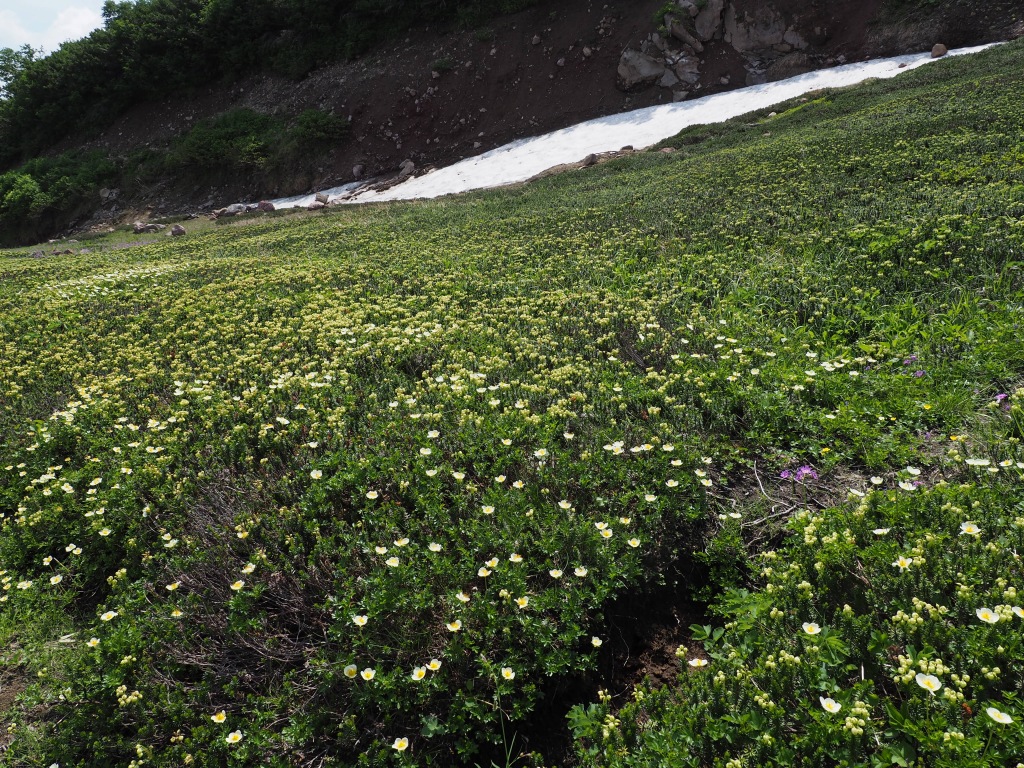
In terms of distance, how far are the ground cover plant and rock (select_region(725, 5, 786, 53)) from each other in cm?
2779

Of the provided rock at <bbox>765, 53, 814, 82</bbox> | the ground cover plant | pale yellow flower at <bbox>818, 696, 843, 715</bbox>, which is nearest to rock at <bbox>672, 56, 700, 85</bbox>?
rock at <bbox>765, 53, 814, 82</bbox>

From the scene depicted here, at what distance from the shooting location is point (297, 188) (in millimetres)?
36312

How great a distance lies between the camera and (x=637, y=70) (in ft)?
106

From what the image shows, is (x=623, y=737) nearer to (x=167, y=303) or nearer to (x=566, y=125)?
(x=167, y=303)

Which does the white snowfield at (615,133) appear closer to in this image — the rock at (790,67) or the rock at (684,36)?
the rock at (790,67)

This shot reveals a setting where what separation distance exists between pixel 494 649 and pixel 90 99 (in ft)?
208

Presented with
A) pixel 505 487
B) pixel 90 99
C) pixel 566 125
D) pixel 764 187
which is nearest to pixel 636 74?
pixel 566 125

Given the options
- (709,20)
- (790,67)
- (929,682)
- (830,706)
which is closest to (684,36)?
(709,20)

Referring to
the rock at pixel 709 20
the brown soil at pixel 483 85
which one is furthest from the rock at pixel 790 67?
the rock at pixel 709 20

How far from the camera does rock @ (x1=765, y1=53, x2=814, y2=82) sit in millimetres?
29297

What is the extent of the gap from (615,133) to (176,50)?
37508mm

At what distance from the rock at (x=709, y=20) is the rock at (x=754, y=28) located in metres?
0.43

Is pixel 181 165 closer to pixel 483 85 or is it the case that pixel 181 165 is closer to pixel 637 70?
pixel 483 85

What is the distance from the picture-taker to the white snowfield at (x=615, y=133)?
26719mm
